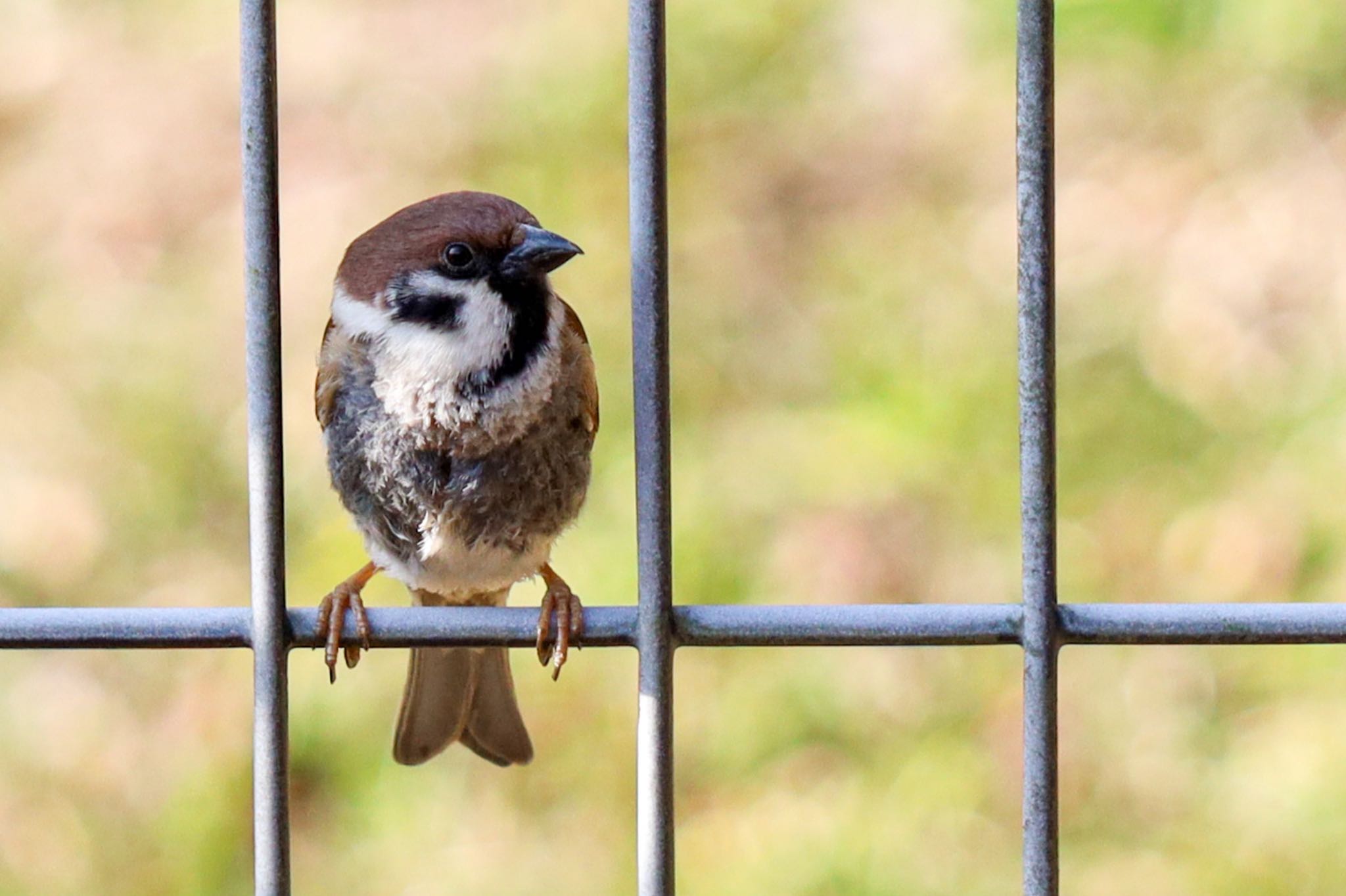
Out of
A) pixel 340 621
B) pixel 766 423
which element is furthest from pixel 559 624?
pixel 766 423

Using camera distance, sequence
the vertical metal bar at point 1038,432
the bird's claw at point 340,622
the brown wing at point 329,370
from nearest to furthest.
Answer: the vertical metal bar at point 1038,432 → the bird's claw at point 340,622 → the brown wing at point 329,370

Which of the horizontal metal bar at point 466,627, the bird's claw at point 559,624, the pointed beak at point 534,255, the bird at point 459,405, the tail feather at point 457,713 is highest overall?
the pointed beak at point 534,255

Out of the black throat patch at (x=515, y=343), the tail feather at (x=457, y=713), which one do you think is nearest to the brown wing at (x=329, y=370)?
the black throat patch at (x=515, y=343)

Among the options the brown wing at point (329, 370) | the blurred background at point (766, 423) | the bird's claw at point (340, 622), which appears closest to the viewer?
the bird's claw at point (340, 622)

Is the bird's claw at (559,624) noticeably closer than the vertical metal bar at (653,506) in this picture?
No

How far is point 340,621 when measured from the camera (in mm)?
1408

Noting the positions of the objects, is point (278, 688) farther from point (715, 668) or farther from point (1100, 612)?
point (715, 668)

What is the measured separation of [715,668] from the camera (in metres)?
2.80

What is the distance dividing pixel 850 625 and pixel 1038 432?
0.18 m

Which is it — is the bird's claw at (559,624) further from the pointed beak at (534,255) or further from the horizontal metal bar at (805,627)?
the pointed beak at (534,255)

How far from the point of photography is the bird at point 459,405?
1.88 m

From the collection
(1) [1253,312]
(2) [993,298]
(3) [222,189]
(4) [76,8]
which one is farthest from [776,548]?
(4) [76,8]

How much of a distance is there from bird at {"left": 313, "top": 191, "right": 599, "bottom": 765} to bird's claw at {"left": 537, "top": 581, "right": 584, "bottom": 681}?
7.9 inches

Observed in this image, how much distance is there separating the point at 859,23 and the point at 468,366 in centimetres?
185
